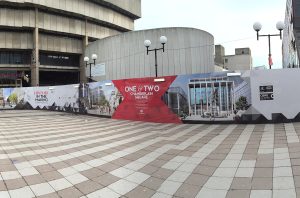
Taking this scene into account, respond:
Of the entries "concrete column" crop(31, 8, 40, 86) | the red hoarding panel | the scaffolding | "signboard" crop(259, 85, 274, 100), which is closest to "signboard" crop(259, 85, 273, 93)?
"signboard" crop(259, 85, 274, 100)

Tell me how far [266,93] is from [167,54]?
61.2 ft

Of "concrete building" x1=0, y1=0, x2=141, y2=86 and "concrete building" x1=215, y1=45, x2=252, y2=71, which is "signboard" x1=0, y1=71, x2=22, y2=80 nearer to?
"concrete building" x1=0, y1=0, x2=141, y2=86

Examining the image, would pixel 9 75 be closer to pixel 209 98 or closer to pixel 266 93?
pixel 209 98

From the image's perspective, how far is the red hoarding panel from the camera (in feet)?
52.3

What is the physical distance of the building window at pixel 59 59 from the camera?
2009 inches

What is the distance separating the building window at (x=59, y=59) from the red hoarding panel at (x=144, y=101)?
3620cm

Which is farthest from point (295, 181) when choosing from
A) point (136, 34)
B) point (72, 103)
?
point (136, 34)

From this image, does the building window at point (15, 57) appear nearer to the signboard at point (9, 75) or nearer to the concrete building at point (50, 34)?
the concrete building at point (50, 34)

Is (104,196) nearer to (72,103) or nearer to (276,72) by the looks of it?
(276,72)

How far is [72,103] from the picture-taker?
79.6 ft

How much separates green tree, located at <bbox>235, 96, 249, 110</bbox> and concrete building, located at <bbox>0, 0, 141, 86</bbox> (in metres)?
38.9

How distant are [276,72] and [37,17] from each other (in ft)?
137

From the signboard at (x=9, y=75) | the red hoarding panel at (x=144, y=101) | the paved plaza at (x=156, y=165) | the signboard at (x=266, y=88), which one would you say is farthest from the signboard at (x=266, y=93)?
the signboard at (x=9, y=75)

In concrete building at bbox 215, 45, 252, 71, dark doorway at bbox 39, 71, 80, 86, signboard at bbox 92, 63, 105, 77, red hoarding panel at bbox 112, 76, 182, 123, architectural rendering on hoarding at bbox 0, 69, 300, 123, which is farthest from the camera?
concrete building at bbox 215, 45, 252, 71
